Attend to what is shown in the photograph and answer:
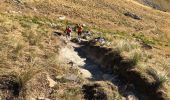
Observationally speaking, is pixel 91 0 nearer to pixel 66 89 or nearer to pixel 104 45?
pixel 104 45

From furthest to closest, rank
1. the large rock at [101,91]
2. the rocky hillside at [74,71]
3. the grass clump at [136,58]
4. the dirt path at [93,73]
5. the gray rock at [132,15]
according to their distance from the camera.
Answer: the gray rock at [132,15]
the grass clump at [136,58]
the dirt path at [93,73]
the large rock at [101,91]
the rocky hillside at [74,71]

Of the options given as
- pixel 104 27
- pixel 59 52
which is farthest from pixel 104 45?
pixel 104 27

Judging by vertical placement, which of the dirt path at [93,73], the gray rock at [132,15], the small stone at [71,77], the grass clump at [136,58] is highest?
the grass clump at [136,58]

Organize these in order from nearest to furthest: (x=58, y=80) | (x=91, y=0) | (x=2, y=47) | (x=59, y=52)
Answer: (x=58, y=80) < (x=2, y=47) < (x=59, y=52) < (x=91, y=0)

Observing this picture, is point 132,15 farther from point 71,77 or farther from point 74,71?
point 71,77

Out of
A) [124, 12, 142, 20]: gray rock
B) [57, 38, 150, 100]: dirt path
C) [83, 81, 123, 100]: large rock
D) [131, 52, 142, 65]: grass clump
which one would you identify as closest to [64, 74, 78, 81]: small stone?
[83, 81, 123, 100]: large rock

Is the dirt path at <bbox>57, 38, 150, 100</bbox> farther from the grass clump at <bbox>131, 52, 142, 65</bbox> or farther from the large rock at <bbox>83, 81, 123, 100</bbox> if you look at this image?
the grass clump at <bbox>131, 52, 142, 65</bbox>

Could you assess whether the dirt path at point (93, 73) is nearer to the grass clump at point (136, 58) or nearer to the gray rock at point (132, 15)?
the grass clump at point (136, 58)

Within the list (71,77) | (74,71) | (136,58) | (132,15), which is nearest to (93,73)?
(74,71)

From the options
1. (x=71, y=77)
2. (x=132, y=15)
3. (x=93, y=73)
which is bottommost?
(x=132, y=15)

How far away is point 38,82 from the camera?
45.0ft

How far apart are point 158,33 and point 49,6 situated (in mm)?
17658

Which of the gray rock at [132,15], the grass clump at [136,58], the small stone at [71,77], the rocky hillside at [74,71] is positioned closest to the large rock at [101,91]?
the rocky hillside at [74,71]

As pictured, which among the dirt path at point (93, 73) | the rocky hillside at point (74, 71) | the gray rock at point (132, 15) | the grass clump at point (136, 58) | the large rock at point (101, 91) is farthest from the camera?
the gray rock at point (132, 15)
